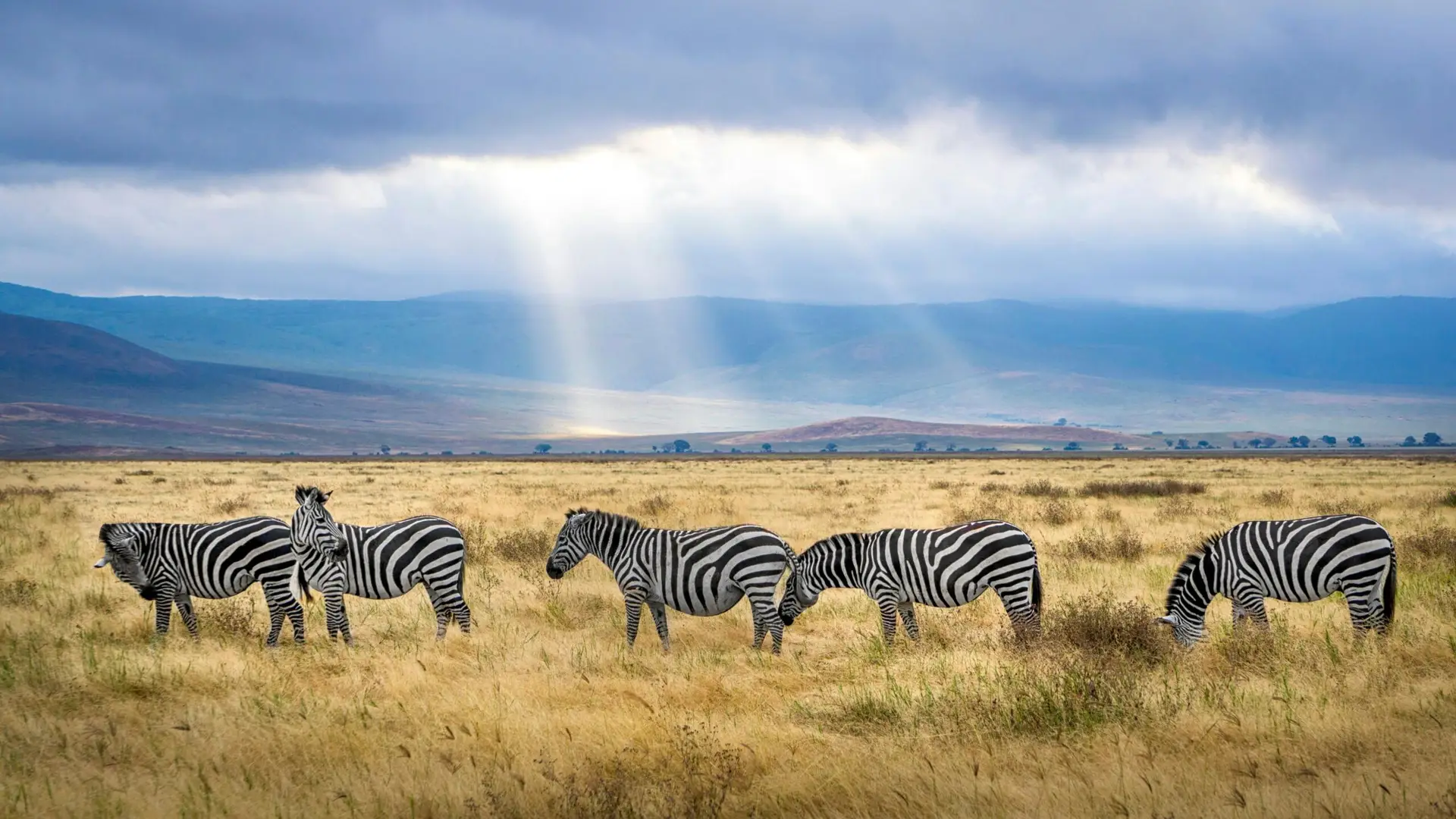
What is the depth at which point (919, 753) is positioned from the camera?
8742 mm

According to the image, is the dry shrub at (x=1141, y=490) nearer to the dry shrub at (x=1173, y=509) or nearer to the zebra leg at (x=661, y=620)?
the dry shrub at (x=1173, y=509)

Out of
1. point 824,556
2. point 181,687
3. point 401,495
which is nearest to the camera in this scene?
point 181,687

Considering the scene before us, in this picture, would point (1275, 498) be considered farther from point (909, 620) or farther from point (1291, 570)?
point (909, 620)

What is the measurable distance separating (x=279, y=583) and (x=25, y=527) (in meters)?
17.3

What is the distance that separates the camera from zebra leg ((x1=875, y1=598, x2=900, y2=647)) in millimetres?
13492

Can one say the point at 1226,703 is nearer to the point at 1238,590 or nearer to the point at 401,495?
the point at 1238,590

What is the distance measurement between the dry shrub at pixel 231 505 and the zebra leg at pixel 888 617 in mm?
25673

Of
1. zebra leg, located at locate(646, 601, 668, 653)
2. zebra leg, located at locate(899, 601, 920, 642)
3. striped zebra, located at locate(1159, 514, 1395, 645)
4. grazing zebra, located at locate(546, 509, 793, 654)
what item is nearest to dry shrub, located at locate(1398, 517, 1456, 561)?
striped zebra, located at locate(1159, 514, 1395, 645)

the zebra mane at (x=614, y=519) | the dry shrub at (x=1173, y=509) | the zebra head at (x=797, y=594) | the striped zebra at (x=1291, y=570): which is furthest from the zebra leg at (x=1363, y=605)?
the dry shrub at (x=1173, y=509)

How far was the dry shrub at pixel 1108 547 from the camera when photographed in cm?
2198

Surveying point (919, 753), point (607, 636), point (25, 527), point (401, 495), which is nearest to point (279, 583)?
point (607, 636)

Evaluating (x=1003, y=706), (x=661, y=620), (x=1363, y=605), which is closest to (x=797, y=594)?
(x=661, y=620)

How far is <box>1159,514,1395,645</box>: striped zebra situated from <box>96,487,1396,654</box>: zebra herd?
17mm

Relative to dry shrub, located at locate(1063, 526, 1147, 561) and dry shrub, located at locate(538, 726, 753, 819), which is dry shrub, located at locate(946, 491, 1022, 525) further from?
dry shrub, located at locate(538, 726, 753, 819)
